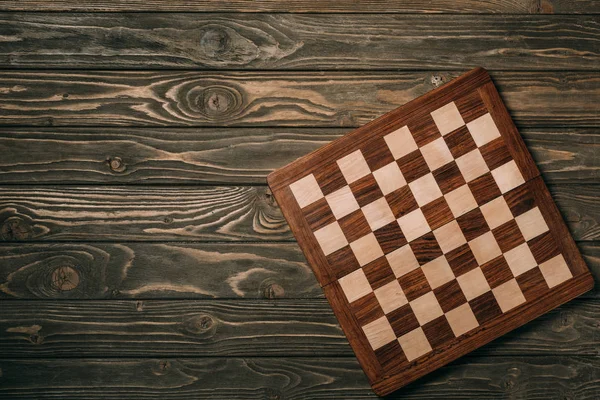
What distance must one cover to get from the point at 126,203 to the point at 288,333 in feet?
1.95

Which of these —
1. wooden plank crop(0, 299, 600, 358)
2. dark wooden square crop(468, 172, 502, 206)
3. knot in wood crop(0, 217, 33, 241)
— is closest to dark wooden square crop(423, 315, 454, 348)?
wooden plank crop(0, 299, 600, 358)

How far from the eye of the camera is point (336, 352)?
147 centimetres

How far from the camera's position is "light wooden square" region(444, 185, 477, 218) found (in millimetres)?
1436

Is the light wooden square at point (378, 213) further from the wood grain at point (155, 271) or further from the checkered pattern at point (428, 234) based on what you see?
the wood grain at point (155, 271)

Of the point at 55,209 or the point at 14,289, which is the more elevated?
the point at 55,209

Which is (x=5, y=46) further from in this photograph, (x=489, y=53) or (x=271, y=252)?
(x=489, y=53)

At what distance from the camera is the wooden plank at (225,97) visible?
4.84ft

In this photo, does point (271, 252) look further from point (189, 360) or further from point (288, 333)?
point (189, 360)

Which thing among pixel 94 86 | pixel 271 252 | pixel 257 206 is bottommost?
pixel 271 252

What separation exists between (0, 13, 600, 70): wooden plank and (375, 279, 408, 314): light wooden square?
2.05 ft

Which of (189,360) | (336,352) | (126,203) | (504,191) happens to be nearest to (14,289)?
(126,203)

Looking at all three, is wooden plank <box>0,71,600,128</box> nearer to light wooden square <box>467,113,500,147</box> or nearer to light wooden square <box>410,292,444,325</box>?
light wooden square <box>467,113,500,147</box>

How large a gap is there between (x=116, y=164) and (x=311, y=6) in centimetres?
72

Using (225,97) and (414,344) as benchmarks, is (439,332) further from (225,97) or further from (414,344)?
(225,97)
